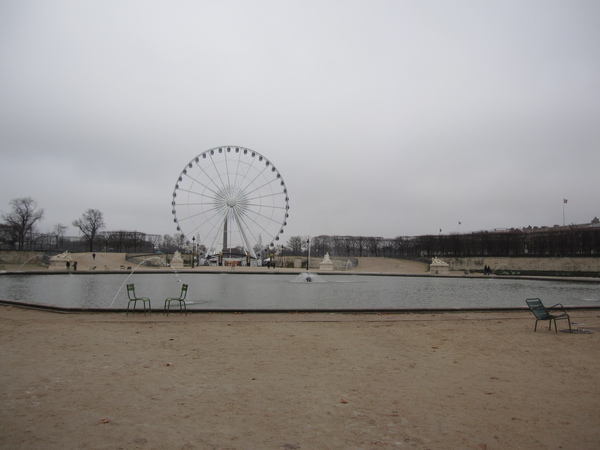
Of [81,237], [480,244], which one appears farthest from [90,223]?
[480,244]

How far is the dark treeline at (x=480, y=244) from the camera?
60.0 metres

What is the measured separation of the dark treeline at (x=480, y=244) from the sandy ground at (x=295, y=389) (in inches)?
2176

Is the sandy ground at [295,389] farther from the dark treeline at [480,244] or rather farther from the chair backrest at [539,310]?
the dark treeline at [480,244]

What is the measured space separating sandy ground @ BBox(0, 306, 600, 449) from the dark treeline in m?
55.3

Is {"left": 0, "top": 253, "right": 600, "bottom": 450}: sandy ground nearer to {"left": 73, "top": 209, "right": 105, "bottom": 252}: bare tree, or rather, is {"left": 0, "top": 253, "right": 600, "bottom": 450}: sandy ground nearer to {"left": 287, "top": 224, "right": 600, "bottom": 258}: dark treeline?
{"left": 287, "top": 224, "right": 600, "bottom": 258}: dark treeline

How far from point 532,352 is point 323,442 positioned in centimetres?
488

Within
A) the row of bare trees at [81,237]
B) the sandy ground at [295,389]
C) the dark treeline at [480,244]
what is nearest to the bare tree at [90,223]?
the row of bare trees at [81,237]

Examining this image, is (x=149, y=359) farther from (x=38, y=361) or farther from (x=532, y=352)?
(x=532, y=352)

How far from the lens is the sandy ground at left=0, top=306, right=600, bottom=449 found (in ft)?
11.9

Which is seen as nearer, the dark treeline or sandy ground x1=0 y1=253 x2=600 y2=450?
sandy ground x1=0 y1=253 x2=600 y2=450

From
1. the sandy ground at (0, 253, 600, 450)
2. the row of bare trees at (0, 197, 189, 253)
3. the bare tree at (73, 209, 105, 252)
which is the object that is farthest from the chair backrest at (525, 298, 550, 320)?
the bare tree at (73, 209, 105, 252)

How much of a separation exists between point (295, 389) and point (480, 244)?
231 feet

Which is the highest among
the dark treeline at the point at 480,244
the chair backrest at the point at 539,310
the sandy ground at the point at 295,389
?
the dark treeline at the point at 480,244

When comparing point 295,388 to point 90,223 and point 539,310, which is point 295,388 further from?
point 90,223
